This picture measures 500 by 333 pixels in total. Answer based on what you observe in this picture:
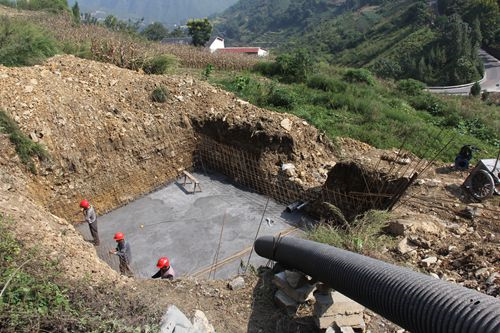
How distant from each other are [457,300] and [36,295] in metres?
3.44

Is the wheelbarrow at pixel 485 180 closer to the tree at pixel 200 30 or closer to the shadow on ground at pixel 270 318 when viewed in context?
the shadow on ground at pixel 270 318

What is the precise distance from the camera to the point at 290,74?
52.2ft

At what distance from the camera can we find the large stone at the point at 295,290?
14.5 ft

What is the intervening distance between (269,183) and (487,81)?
32750mm

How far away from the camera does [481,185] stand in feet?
24.1

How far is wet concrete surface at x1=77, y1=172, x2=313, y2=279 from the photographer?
683 centimetres

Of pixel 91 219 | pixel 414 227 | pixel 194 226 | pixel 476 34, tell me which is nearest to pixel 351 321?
pixel 414 227

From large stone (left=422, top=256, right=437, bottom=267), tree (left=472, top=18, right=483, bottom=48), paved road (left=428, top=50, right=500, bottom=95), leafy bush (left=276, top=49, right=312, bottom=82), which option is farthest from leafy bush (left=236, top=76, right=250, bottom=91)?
tree (left=472, top=18, right=483, bottom=48)

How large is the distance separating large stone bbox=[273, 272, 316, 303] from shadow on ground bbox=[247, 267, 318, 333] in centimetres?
23

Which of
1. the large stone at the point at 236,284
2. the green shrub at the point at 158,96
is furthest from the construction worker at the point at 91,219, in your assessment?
the green shrub at the point at 158,96

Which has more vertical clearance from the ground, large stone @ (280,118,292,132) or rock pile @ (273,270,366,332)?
large stone @ (280,118,292,132)

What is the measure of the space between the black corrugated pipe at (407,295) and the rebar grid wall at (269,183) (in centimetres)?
356

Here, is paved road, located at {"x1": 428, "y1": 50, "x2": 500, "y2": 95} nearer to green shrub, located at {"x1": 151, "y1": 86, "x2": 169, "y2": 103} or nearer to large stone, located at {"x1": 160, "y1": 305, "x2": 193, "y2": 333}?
green shrub, located at {"x1": 151, "y1": 86, "x2": 169, "y2": 103}

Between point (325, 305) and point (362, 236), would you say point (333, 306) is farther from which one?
point (362, 236)
